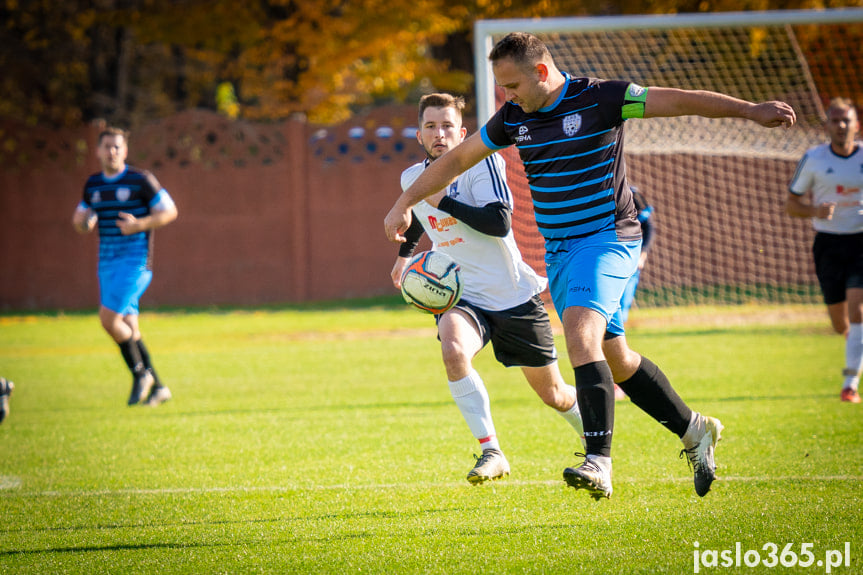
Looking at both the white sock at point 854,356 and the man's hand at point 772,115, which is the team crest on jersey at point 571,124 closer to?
the man's hand at point 772,115

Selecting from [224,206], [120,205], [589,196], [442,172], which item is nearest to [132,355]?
[120,205]

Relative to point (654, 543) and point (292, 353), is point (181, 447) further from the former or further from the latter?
point (292, 353)

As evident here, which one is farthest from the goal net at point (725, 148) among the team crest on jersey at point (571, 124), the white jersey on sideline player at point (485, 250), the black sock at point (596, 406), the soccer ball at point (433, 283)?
the black sock at point (596, 406)

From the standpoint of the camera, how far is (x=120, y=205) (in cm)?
898

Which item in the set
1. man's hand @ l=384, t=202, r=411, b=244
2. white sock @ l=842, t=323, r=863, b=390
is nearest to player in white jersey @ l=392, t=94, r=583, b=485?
man's hand @ l=384, t=202, r=411, b=244

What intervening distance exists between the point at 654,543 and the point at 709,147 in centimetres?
1104

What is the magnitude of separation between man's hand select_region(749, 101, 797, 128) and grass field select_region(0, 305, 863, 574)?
5.90ft

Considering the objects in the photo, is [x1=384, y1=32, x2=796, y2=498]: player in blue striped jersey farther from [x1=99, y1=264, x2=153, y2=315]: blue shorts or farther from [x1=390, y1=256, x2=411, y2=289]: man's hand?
[x1=99, y1=264, x2=153, y2=315]: blue shorts

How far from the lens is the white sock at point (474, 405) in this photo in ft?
16.8

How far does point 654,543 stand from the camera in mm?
4215

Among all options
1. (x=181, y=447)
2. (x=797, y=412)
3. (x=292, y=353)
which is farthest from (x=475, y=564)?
(x=292, y=353)

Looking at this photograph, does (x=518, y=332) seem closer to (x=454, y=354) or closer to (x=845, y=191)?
(x=454, y=354)

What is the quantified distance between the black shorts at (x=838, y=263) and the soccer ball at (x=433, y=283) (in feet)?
14.4

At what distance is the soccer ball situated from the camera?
511cm
